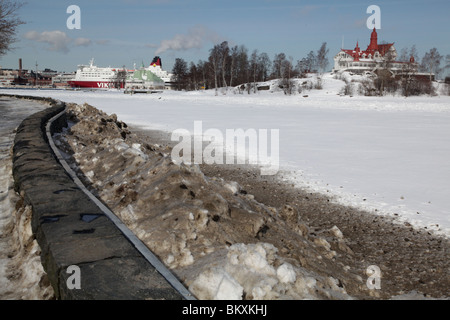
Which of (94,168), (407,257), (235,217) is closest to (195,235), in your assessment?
(235,217)

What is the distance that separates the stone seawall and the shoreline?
266 cm

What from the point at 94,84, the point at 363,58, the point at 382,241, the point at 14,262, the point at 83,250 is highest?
the point at 363,58

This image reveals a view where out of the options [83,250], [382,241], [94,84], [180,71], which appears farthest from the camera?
[94,84]

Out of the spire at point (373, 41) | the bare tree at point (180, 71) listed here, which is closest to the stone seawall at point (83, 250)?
the bare tree at point (180, 71)

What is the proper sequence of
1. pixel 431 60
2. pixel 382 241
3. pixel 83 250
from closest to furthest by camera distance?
pixel 83 250 → pixel 382 241 → pixel 431 60

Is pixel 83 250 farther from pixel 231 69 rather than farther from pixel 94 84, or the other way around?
pixel 94 84

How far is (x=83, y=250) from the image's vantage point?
9.11 ft

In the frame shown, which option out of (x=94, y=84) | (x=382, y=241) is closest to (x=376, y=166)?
(x=382, y=241)

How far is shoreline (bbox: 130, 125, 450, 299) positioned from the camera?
4.30 m

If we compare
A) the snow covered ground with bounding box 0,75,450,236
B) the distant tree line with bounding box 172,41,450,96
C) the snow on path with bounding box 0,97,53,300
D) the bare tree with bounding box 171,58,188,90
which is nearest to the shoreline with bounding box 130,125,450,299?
the snow covered ground with bounding box 0,75,450,236

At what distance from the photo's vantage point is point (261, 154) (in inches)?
456

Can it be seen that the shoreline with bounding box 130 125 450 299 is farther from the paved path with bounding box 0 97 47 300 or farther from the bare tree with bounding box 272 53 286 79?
the bare tree with bounding box 272 53 286 79

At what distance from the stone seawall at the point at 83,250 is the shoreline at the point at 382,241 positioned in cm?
266

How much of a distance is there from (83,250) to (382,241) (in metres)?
4.11
